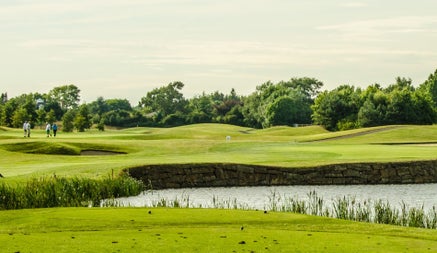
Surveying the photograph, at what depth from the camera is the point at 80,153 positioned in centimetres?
5238

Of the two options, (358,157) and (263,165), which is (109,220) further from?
(358,157)

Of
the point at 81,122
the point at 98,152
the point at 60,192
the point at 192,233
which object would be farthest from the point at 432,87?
the point at 192,233

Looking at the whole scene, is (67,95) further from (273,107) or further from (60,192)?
(60,192)

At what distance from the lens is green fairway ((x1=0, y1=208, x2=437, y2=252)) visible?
13562mm

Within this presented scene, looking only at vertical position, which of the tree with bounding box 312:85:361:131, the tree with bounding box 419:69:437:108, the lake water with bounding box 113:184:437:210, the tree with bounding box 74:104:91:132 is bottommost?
the lake water with bounding box 113:184:437:210

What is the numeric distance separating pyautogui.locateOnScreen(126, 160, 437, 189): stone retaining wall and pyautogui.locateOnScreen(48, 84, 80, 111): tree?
161m

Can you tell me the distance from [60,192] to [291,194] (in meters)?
11.4

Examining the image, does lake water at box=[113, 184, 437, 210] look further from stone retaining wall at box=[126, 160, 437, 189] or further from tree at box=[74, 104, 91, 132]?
tree at box=[74, 104, 91, 132]

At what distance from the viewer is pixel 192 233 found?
15039 mm

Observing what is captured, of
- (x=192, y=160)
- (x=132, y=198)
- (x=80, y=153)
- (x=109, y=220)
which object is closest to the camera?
(x=109, y=220)

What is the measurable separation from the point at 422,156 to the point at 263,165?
1068 cm

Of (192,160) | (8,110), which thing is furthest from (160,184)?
(8,110)

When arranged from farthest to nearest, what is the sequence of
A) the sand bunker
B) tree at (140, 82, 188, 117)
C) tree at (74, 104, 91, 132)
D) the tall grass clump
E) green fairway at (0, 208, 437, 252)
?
1. tree at (140, 82, 188, 117)
2. tree at (74, 104, 91, 132)
3. the sand bunker
4. the tall grass clump
5. green fairway at (0, 208, 437, 252)

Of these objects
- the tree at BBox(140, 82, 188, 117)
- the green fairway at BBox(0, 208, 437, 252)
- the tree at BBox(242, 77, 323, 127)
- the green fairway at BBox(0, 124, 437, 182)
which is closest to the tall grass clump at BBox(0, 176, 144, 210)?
the green fairway at BBox(0, 124, 437, 182)
